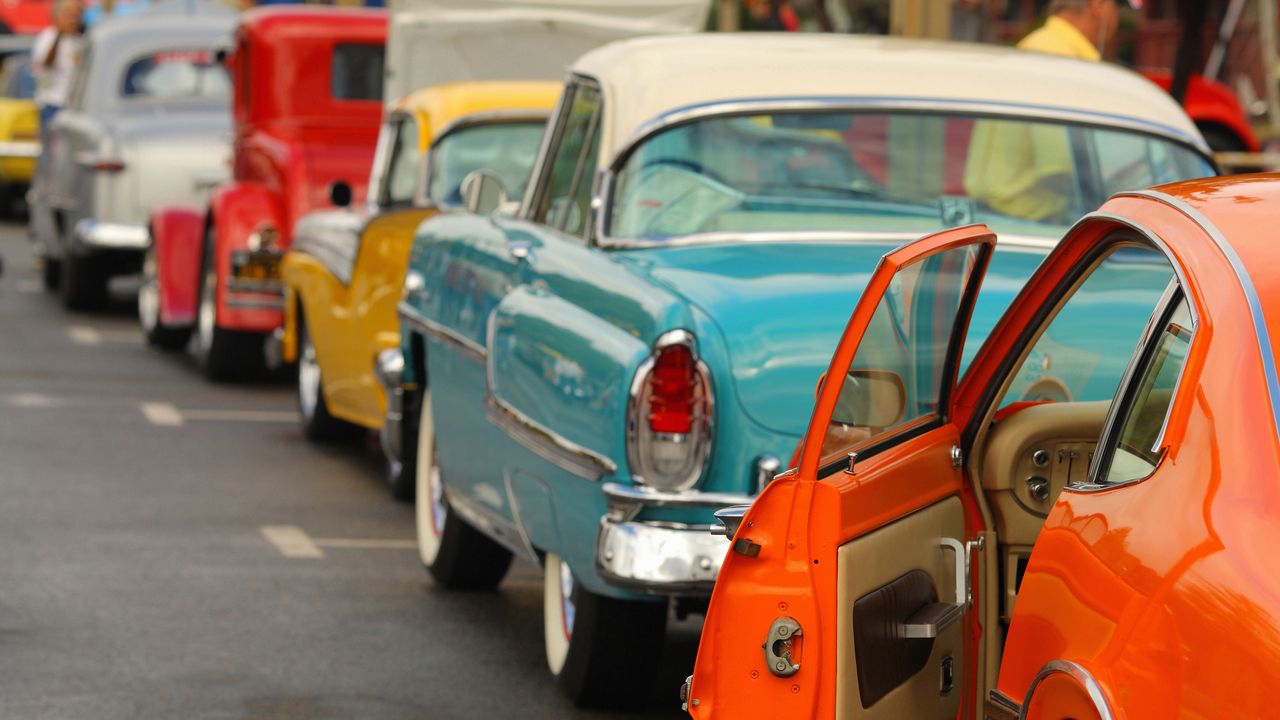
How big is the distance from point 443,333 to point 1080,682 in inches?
173

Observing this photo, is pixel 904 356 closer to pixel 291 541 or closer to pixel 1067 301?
pixel 1067 301

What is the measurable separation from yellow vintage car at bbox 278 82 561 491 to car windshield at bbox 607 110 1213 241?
2.79 meters

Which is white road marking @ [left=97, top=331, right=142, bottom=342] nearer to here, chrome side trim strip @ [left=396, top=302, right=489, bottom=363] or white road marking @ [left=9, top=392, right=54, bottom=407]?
white road marking @ [left=9, top=392, right=54, bottom=407]

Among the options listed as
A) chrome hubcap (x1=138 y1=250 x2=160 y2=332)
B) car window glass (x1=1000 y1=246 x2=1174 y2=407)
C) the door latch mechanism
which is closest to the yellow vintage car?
chrome hubcap (x1=138 y1=250 x2=160 y2=332)

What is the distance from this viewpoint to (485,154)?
33.8 ft

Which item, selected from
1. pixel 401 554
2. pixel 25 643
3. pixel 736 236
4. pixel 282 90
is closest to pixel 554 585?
pixel 736 236

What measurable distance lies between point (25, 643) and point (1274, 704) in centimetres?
466

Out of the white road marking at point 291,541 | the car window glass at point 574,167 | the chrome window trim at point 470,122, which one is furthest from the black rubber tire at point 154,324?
the car window glass at point 574,167

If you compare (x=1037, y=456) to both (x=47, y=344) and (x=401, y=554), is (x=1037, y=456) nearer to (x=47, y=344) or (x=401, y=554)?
(x=401, y=554)

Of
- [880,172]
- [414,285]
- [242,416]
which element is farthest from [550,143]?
[242,416]

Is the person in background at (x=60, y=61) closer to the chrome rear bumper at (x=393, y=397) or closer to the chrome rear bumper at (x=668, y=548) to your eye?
the chrome rear bumper at (x=393, y=397)

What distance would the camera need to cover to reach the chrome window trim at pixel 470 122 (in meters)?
10.2

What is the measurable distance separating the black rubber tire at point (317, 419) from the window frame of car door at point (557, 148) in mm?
3779

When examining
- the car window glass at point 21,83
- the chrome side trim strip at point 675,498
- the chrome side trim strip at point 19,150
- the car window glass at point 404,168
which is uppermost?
the chrome side trim strip at point 675,498
